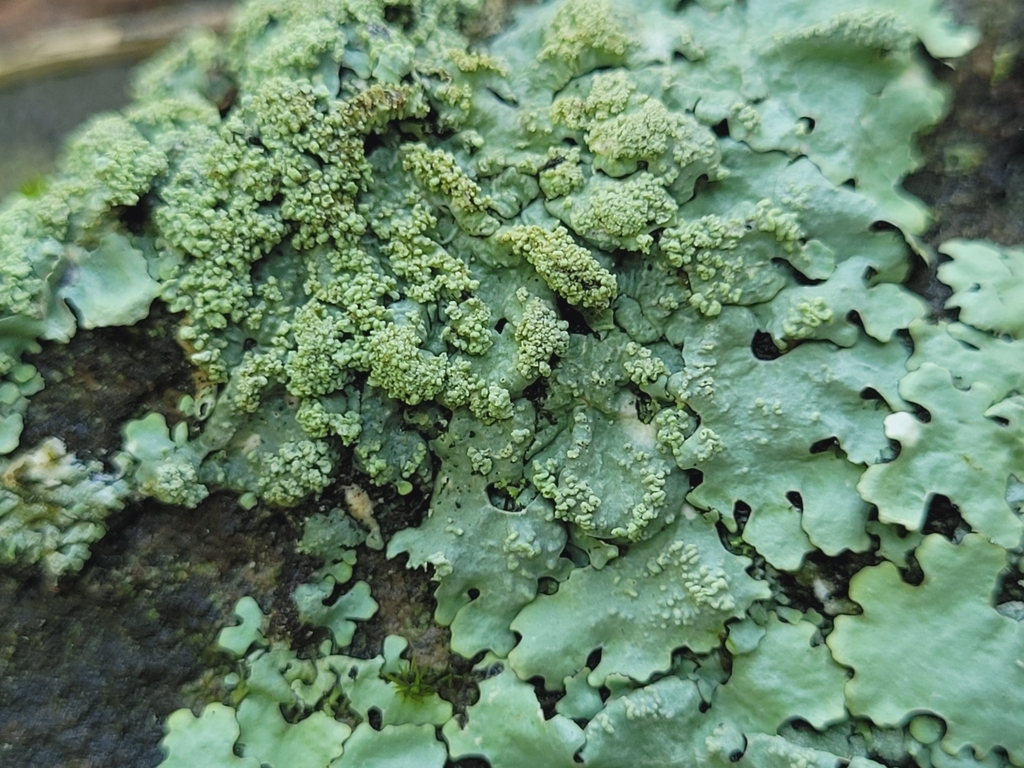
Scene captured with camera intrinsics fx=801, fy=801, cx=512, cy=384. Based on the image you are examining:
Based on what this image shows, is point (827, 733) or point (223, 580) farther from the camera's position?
point (223, 580)

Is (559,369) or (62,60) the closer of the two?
(559,369)

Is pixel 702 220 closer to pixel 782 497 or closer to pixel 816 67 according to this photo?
pixel 816 67

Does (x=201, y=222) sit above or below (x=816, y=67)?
below

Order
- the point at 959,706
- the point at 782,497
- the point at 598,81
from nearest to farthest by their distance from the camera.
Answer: the point at 959,706 < the point at 782,497 < the point at 598,81

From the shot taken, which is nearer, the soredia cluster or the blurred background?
the soredia cluster

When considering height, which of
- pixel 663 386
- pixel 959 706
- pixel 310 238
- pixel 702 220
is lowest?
pixel 959 706

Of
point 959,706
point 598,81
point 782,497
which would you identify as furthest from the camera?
point 598,81

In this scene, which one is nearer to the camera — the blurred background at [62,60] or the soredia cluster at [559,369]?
the soredia cluster at [559,369]

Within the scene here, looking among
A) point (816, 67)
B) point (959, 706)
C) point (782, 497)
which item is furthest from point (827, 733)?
point (816, 67)
